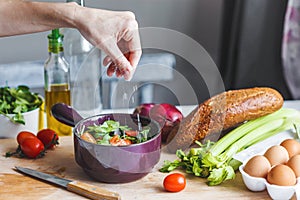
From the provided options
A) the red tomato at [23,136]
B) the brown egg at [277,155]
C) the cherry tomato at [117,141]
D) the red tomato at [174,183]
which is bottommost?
the red tomato at [174,183]

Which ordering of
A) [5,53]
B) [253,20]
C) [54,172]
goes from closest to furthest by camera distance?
[54,172]
[253,20]
[5,53]

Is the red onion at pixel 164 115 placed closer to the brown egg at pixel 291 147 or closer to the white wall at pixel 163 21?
the brown egg at pixel 291 147

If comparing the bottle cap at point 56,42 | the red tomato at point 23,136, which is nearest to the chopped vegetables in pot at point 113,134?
the red tomato at point 23,136

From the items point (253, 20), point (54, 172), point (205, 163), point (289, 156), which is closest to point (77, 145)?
point (54, 172)

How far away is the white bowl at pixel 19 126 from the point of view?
1.81m

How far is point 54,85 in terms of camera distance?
6.13 ft

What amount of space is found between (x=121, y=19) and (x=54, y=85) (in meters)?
0.45

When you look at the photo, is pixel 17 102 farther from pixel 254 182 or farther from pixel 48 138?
pixel 254 182

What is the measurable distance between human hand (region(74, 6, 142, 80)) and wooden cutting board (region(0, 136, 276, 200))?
Result: 0.30 m

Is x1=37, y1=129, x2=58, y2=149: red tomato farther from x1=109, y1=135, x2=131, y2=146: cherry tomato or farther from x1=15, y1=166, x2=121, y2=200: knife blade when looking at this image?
x1=109, y1=135, x2=131, y2=146: cherry tomato

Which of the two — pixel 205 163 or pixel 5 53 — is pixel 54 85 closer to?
pixel 205 163

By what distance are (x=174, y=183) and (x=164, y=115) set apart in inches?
14.4

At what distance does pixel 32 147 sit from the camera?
169 centimetres

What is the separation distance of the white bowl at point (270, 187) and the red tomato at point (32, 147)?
1.98ft
